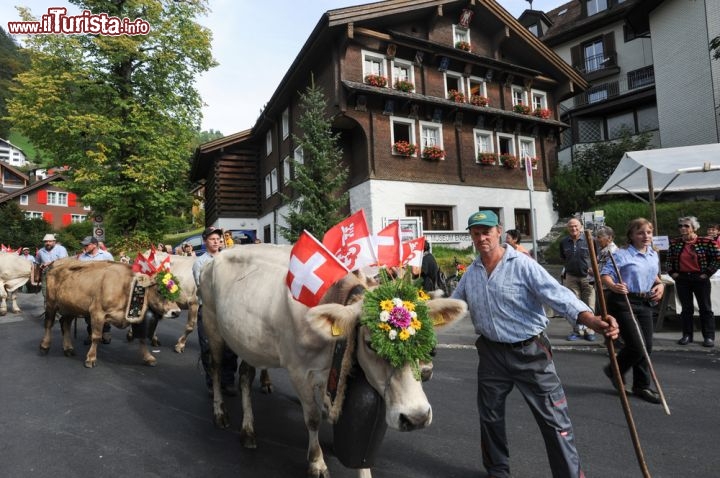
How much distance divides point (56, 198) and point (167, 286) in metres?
54.7

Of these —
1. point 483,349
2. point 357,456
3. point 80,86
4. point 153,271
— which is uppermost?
point 80,86

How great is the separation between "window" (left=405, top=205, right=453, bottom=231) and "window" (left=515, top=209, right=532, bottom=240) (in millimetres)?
4104

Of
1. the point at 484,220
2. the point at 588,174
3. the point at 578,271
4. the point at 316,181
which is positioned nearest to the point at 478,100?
the point at 588,174

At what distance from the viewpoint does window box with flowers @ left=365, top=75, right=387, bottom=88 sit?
17.2 meters

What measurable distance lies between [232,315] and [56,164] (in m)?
21.1

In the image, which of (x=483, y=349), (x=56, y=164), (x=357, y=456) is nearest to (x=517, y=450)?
(x=483, y=349)

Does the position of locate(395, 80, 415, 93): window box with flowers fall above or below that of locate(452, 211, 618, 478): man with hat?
above

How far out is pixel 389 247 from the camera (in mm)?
3461

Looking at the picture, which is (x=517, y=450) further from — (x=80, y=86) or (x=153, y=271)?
(x=80, y=86)

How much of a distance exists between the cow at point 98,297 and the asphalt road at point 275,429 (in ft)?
2.24

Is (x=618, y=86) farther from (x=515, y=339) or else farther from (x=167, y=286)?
(x=515, y=339)

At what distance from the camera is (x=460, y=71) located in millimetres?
20406

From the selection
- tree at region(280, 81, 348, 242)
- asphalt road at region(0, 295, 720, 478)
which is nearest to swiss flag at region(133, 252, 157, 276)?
asphalt road at region(0, 295, 720, 478)

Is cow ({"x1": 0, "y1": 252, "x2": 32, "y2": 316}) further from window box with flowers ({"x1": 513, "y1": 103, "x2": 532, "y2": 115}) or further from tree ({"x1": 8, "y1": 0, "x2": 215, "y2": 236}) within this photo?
window box with flowers ({"x1": 513, "y1": 103, "x2": 532, "y2": 115})
